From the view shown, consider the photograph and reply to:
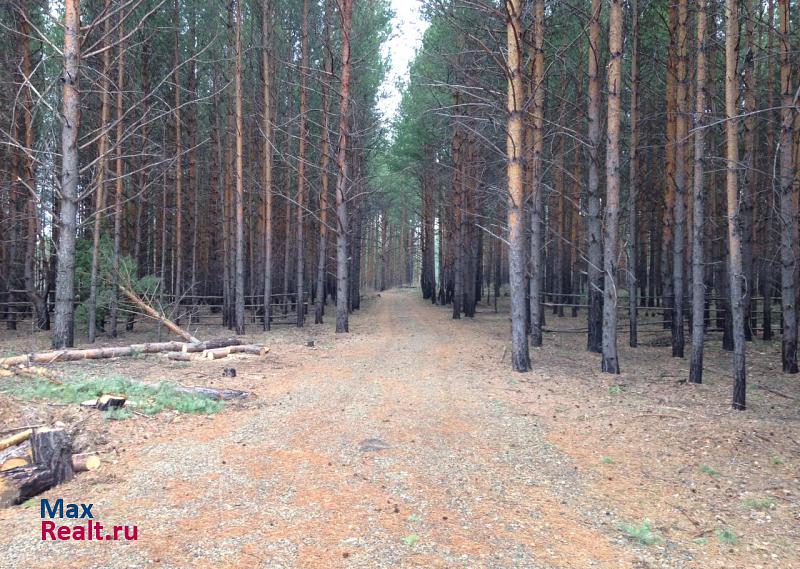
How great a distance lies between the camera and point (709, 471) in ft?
16.6

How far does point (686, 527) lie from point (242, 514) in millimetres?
3450

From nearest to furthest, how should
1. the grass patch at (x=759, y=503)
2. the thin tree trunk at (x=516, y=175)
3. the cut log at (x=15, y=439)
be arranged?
the grass patch at (x=759, y=503)
the cut log at (x=15, y=439)
the thin tree trunk at (x=516, y=175)

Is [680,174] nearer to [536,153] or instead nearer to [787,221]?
[787,221]

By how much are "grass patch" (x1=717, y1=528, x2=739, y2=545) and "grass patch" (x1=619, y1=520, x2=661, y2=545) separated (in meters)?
0.44

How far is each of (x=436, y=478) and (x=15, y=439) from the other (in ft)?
13.4

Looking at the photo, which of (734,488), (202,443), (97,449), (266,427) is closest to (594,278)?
(734,488)

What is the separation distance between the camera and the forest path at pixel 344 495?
341 cm

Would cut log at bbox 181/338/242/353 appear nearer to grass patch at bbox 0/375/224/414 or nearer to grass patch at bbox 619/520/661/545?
grass patch at bbox 0/375/224/414

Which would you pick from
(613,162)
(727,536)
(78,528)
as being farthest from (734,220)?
(78,528)

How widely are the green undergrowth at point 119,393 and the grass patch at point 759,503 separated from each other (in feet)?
20.0

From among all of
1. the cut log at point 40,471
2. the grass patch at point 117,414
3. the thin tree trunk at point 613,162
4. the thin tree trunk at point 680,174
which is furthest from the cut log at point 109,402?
the thin tree trunk at point 680,174

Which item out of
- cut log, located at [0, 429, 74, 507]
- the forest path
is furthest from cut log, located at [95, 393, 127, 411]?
cut log, located at [0, 429, 74, 507]

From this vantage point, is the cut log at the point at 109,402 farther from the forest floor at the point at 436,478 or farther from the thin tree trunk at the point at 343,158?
the thin tree trunk at the point at 343,158

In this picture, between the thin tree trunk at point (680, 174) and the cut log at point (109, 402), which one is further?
the thin tree trunk at point (680, 174)
